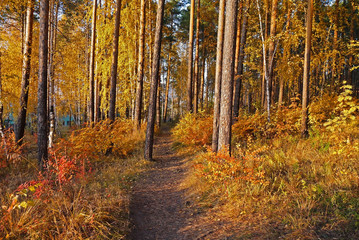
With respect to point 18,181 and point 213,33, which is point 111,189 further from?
point 213,33

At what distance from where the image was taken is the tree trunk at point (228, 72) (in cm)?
596

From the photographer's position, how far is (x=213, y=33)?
2223 cm

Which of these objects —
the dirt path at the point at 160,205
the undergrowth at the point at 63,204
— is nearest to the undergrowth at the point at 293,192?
the dirt path at the point at 160,205

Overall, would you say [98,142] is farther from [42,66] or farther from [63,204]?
[63,204]

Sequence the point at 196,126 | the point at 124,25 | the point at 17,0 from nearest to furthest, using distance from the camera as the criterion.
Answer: the point at 17,0, the point at 196,126, the point at 124,25

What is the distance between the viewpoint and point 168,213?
491 cm

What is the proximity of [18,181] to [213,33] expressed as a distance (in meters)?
21.1

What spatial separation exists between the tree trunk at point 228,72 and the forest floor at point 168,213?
194 cm

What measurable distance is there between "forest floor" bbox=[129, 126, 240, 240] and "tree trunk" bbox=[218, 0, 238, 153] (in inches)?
76.4

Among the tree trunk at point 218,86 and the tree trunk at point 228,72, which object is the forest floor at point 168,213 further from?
the tree trunk at point 228,72

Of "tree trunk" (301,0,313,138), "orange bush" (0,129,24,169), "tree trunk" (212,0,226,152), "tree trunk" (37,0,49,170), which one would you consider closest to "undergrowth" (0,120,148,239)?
"orange bush" (0,129,24,169)

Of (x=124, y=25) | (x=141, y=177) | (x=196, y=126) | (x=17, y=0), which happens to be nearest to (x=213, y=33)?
(x=124, y=25)

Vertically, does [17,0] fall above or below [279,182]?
above

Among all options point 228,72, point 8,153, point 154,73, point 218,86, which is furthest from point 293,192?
point 8,153
